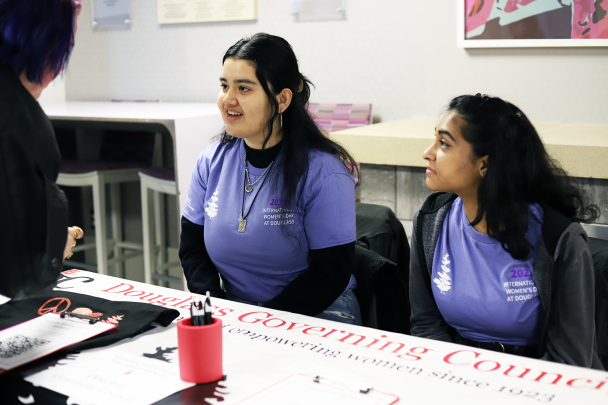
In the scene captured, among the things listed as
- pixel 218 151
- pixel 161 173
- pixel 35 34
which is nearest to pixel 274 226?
pixel 218 151

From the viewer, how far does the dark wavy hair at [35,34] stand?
0.98 meters

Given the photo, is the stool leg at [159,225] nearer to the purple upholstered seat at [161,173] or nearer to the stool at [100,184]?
the stool at [100,184]

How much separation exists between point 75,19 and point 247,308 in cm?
68

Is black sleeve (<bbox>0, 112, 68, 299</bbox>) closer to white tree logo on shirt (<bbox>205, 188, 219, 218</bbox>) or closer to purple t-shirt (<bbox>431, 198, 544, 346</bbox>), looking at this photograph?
white tree logo on shirt (<bbox>205, 188, 219, 218</bbox>)

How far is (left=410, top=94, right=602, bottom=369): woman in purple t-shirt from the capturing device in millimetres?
1318

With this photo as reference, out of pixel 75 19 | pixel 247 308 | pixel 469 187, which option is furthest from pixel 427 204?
pixel 75 19

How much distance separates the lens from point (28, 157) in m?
0.97

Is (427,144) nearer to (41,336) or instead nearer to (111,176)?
(41,336)

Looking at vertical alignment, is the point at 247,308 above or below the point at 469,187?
below

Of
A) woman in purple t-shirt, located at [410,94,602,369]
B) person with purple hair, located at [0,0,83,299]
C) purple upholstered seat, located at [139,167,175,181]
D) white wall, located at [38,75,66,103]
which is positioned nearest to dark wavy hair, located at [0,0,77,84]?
person with purple hair, located at [0,0,83,299]

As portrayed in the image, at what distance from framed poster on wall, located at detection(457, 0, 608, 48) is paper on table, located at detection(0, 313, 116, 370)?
2275 mm

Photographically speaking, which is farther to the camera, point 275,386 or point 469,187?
point 469,187

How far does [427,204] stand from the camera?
1.57 metres

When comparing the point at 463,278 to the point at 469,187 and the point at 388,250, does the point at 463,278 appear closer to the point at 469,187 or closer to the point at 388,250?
the point at 469,187
